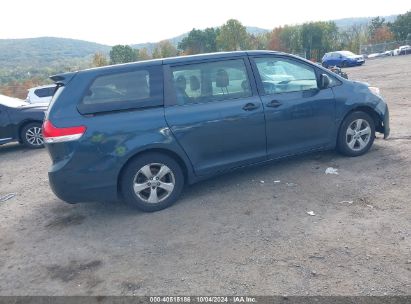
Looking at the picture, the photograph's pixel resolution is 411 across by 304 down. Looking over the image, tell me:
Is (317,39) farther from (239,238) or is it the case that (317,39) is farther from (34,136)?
(239,238)

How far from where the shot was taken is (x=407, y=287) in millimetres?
3000

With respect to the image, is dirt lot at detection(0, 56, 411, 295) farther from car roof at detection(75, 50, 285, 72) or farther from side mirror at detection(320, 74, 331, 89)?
car roof at detection(75, 50, 285, 72)

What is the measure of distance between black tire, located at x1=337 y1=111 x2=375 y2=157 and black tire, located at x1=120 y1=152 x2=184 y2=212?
267cm

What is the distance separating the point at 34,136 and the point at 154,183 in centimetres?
609

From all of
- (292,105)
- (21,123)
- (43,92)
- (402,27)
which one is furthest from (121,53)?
(292,105)

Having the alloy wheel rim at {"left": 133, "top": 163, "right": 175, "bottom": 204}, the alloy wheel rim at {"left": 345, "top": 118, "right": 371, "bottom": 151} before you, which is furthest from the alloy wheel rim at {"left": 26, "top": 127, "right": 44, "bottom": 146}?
the alloy wheel rim at {"left": 345, "top": 118, "right": 371, "bottom": 151}

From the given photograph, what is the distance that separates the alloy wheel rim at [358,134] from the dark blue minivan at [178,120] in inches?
10.4

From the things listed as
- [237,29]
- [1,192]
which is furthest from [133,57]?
[1,192]

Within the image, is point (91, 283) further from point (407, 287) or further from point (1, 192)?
point (1, 192)

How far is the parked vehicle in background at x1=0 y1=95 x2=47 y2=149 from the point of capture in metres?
9.31

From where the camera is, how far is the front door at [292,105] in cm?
527

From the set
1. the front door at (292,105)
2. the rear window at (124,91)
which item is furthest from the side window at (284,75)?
the rear window at (124,91)

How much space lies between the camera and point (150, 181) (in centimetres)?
475

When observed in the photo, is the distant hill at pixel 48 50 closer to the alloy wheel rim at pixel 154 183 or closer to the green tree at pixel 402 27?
the green tree at pixel 402 27
